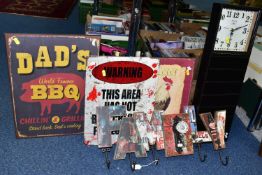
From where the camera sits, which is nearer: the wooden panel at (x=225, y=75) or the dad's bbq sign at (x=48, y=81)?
the dad's bbq sign at (x=48, y=81)

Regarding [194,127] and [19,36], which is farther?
[194,127]

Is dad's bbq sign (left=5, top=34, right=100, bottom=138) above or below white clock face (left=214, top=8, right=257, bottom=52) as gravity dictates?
below

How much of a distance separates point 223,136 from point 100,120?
4.13ft

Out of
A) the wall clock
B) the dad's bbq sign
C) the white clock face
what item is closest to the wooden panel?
the wall clock

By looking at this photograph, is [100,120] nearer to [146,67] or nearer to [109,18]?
[146,67]

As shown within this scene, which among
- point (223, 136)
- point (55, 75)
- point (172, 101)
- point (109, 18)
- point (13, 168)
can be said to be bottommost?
point (13, 168)

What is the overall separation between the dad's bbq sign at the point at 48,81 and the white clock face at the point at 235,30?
114 centimetres

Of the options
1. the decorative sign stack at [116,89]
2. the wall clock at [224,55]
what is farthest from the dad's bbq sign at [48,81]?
the wall clock at [224,55]

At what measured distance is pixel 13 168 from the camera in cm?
262

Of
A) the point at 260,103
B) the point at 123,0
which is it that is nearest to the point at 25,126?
the point at 260,103

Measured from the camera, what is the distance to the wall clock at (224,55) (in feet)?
8.99

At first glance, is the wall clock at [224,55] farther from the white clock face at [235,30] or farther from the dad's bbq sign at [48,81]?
the dad's bbq sign at [48,81]

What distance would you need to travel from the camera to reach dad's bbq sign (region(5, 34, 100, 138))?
8.63 ft

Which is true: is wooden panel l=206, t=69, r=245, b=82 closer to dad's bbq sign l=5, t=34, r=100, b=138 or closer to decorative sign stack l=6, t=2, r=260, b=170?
decorative sign stack l=6, t=2, r=260, b=170
